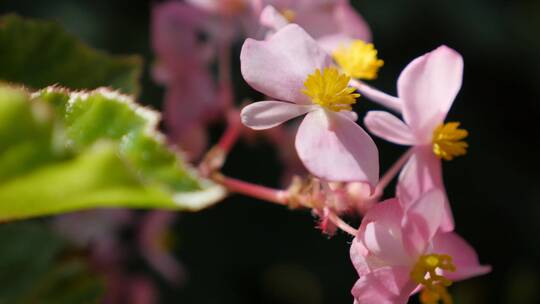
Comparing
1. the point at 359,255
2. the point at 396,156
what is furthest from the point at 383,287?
the point at 396,156

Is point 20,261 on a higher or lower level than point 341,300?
higher

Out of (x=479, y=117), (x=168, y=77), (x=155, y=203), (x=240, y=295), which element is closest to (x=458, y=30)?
(x=479, y=117)

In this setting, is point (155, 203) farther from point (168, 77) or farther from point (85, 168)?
point (168, 77)

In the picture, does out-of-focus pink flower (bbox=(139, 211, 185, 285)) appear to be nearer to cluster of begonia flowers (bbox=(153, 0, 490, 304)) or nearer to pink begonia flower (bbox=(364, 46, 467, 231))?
cluster of begonia flowers (bbox=(153, 0, 490, 304))

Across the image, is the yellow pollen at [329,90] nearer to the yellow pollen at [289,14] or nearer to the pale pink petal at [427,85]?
the pale pink petal at [427,85]

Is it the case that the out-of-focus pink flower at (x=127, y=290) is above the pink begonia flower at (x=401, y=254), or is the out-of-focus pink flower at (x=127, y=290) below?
below

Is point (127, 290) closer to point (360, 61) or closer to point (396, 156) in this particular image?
→ point (360, 61)

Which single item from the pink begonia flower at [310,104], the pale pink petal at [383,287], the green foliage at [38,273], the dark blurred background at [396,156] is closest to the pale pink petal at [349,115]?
the pink begonia flower at [310,104]
